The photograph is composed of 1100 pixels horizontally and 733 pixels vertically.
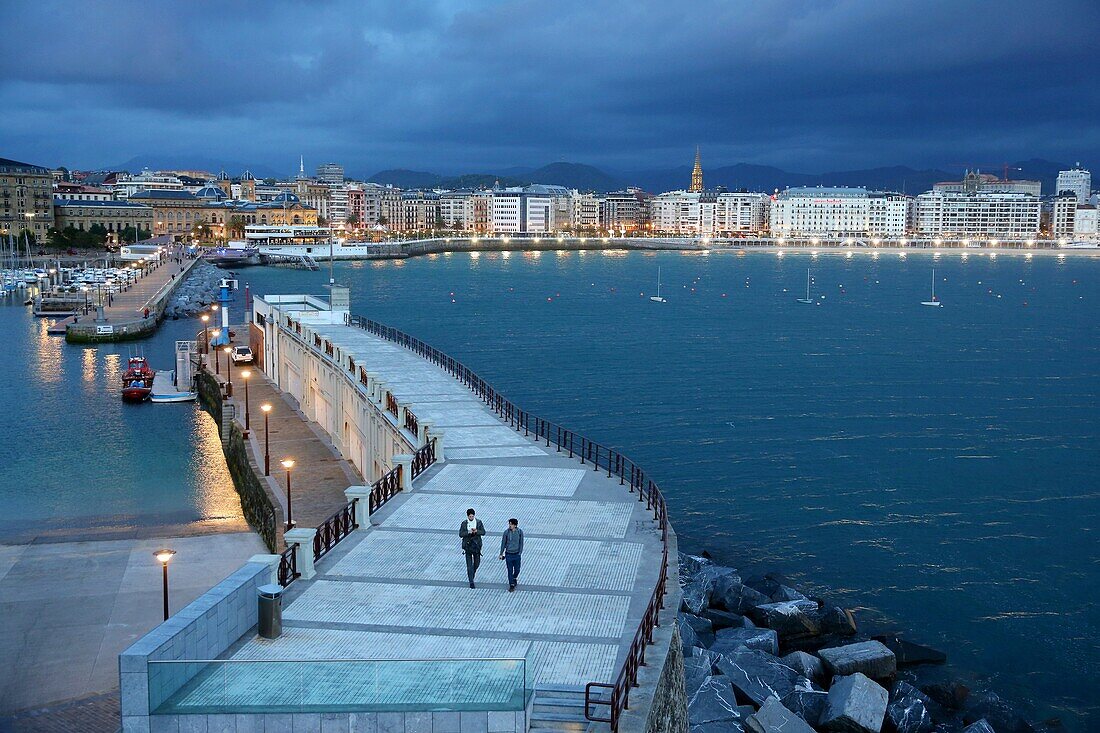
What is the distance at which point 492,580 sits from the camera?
15570 millimetres

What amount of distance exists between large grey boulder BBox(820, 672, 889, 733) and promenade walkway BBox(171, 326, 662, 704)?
12.7 feet

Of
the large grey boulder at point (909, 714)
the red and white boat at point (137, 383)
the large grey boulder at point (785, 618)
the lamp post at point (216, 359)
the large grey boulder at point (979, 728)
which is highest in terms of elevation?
the lamp post at point (216, 359)

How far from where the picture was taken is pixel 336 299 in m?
48.2

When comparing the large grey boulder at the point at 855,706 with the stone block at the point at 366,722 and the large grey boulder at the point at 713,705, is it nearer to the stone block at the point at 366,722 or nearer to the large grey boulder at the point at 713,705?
the large grey boulder at the point at 713,705

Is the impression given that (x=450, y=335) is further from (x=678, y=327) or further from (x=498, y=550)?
(x=498, y=550)

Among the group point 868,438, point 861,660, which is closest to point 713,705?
point 861,660

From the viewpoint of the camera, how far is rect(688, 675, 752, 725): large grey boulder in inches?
628

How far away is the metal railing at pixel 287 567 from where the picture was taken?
15.0 metres

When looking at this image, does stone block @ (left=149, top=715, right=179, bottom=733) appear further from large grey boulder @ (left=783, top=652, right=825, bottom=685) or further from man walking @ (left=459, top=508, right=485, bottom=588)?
large grey boulder @ (left=783, top=652, right=825, bottom=685)

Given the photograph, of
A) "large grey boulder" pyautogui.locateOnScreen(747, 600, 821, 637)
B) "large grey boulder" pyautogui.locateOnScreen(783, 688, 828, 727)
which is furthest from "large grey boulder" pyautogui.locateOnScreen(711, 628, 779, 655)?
"large grey boulder" pyautogui.locateOnScreen(783, 688, 828, 727)

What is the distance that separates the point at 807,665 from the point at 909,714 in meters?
1.96

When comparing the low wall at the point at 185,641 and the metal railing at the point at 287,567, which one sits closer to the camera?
the low wall at the point at 185,641

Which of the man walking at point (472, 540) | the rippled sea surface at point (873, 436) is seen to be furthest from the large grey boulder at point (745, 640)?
the man walking at point (472, 540)

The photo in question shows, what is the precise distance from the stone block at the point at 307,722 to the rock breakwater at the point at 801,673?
7026mm
